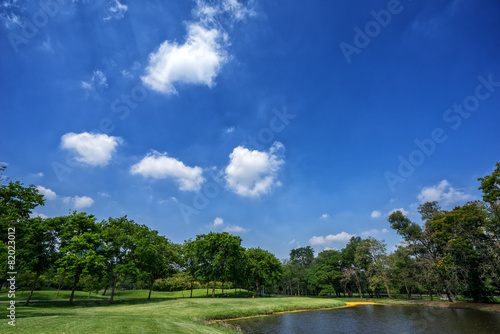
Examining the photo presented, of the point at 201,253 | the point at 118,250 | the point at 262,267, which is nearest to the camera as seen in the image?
the point at 118,250

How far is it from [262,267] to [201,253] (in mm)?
25448

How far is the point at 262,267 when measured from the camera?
71.7 metres

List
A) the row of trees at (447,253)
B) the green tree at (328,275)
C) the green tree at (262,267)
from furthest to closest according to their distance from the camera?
the green tree at (328,275) < the green tree at (262,267) < the row of trees at (447,253)

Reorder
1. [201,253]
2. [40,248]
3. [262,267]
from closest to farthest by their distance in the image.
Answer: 1. [40,248]
2. [201,253]
3. [262,267]

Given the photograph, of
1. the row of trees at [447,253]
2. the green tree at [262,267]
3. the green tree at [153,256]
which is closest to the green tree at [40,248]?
the green tree at [153,256]

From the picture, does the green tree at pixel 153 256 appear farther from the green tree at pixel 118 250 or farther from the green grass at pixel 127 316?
the green grass at pixel 127 316

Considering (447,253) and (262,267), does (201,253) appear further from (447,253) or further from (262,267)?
(447,253)

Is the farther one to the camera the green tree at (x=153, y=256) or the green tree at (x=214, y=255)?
the green tree at (x=214, y=255)

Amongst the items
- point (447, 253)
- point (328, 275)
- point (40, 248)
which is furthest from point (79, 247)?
point (328, 275)

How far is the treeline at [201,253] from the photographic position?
33125 millimetres

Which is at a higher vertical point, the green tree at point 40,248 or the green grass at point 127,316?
the green tree at point 40,248

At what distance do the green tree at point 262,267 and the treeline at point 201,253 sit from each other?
31 cm

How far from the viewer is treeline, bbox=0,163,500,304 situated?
3312 centimetres

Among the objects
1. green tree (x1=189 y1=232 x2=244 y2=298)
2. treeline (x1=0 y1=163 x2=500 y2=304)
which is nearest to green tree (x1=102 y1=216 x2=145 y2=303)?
treeline (x1=0 y1=163 x2=500 y2=304)
